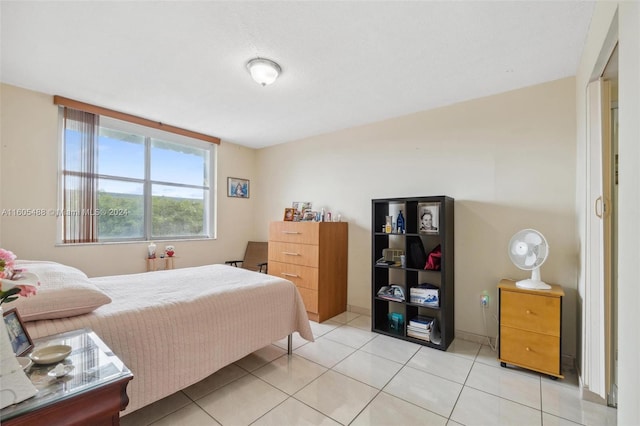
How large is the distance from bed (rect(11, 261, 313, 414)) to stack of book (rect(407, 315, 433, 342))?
108 cm

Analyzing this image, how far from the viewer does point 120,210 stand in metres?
3.39

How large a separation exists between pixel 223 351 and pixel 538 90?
11.1ft

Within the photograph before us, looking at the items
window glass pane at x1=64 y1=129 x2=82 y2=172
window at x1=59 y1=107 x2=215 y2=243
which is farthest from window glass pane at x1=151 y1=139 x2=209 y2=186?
window glass pane at x1=64 y1=129 x2=82 y2=172

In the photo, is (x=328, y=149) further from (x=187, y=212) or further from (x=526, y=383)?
(x=526, y=383)

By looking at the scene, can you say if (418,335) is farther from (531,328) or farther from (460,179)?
(460,179)

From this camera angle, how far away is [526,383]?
205cm

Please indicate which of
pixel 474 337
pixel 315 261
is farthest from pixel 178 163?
pixel 474 337

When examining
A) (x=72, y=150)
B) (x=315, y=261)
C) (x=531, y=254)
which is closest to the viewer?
(x=531, y=254)

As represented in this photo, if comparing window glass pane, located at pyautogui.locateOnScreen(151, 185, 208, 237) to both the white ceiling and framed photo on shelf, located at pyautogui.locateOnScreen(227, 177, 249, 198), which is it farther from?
the white ceiling

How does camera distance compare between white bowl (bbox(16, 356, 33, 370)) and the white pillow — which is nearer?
white bowl (bbox(16, 356, 33, 370))

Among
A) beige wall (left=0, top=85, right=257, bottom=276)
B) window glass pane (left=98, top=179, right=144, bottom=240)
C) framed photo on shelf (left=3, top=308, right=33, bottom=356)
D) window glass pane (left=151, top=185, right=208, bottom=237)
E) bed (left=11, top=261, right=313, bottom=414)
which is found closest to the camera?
framed photo on shelf (left=3, top=308, right=33, bottom=356)

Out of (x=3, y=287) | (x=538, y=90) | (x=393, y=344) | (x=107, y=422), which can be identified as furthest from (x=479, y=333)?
(x=3, y=287)

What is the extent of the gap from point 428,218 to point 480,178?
636mm

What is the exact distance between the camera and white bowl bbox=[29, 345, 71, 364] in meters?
0.95
